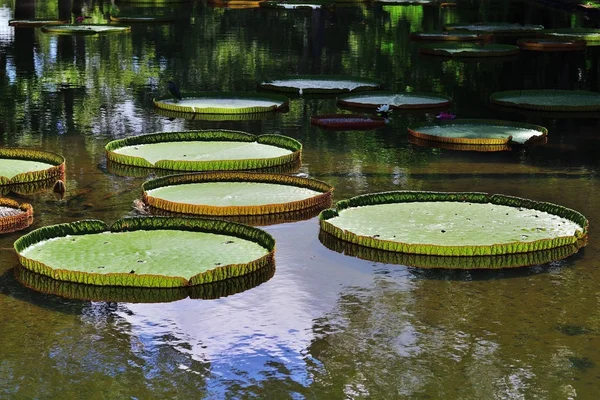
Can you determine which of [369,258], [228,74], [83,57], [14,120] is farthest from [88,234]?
[83,57]

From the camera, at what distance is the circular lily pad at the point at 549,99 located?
15.2 meters

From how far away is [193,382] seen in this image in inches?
238

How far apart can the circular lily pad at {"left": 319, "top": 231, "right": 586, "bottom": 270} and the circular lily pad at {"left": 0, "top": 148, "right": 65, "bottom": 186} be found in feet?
10.8

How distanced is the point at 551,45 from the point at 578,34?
2.60 m

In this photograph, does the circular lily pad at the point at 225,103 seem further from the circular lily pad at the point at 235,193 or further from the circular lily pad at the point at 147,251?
the circular lily pad at the point at 147,251

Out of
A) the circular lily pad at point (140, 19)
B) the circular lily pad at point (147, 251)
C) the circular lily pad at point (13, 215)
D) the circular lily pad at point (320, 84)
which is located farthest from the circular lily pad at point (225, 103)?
the circular lily pad at point (140, 19)

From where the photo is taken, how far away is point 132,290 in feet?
24.5

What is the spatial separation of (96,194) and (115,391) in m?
4.47

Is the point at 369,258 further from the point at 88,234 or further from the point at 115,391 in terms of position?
the point at 115,391

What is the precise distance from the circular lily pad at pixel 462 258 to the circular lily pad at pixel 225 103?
6300mm

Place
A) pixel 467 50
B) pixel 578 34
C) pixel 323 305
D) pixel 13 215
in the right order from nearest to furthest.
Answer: pixel 323 305
pixel 13 215
pixel 467 50
pixel 578 34

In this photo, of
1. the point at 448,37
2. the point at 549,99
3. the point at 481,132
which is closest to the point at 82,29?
the point at 448,37

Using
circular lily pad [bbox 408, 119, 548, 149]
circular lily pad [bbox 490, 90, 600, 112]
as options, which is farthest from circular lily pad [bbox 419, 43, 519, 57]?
circular lily pad [bbox 408, 119, 548, 149]

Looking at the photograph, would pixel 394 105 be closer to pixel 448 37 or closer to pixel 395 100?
pixel 395 100
